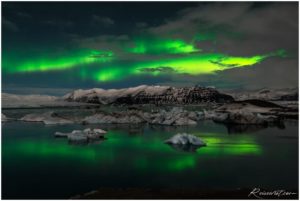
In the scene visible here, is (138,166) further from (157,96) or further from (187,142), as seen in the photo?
(157,96)

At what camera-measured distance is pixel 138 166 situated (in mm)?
13406

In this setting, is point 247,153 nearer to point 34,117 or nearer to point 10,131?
point 10,131

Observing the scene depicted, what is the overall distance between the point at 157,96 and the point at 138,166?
81.0m

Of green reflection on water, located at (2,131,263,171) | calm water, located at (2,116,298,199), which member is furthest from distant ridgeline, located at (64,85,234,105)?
calm water, located at (2,116,298,199)

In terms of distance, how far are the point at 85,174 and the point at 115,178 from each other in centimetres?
130

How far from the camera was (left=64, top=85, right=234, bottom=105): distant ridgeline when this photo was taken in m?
90.7

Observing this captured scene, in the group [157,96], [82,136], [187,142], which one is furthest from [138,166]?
[157,96]

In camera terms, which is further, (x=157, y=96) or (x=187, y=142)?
(x=157, y=96)

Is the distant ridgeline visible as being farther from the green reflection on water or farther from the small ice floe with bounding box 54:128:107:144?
the green reflection on water

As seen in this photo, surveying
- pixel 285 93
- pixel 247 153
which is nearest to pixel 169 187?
pixel 247 153

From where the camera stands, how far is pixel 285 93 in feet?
274

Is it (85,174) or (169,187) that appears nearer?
(169,187)

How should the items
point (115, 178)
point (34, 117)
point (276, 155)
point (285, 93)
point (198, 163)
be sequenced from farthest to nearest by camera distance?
1. point (285, 93)
2. point (34, 117)
3. point (276, 155)
4. point (198, 163)
5. point (115, 178)

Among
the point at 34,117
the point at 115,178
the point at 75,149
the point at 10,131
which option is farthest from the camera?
the point at 34,117
